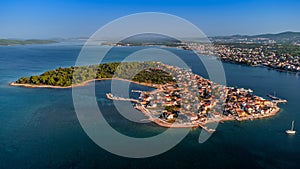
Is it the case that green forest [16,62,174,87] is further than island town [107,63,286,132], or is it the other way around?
green forest [16,62,174,87]

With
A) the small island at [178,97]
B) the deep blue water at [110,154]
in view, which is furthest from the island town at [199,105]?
the deep blue water at [110,154]

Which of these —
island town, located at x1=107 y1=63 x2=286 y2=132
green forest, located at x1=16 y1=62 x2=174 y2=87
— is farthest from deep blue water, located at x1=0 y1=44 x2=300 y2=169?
green forest, located at x1=16 y1=62 x2=174 y2=87

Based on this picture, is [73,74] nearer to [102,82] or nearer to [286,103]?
[102,82]

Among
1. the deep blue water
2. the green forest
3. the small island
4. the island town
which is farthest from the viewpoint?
the green forest

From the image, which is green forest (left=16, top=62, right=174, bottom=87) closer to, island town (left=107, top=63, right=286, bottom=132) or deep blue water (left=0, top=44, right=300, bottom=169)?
island town (left=107, top=63, right=286, bottom=132)

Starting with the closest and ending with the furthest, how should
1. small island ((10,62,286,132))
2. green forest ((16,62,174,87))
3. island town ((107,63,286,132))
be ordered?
island town ((107,63,286,132)), small island ((10,62,286,132)), green forest ((16,62,174,87))

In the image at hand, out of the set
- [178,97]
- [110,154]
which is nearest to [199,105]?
[178,97]

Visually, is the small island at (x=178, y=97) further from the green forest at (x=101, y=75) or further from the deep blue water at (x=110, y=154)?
the deep blue water at (x=110, y=154)

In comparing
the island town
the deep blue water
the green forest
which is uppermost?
the green forest
